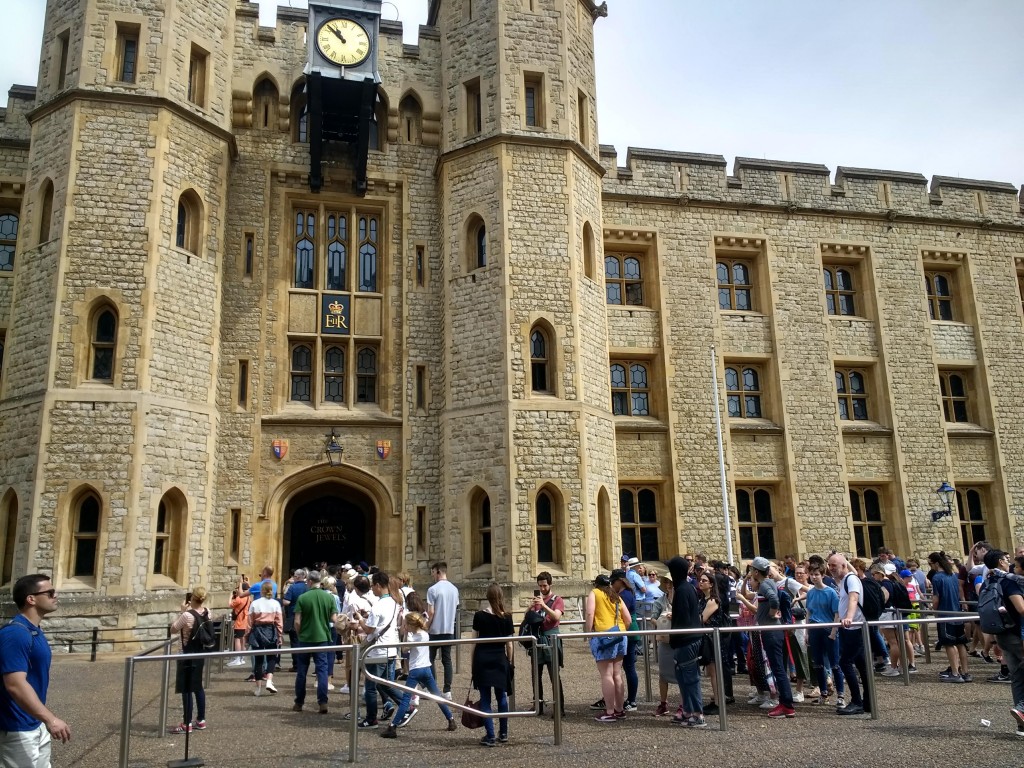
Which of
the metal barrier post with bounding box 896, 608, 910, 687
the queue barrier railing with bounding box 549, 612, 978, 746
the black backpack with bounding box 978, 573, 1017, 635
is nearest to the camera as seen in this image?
the black backpack with bounding box 978, 573, 1017, 635

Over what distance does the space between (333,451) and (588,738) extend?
9878mm

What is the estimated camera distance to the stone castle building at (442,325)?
46.5 feet

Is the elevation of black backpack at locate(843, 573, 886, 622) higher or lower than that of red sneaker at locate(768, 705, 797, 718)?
higher

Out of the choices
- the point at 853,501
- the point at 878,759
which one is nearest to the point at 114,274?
the point at 878,759

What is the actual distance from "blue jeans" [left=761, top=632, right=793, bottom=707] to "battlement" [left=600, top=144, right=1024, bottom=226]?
1297cm

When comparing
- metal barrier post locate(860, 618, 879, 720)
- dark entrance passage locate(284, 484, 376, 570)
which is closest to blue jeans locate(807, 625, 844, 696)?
metal barrier post locate(860, 618, 879, 720)

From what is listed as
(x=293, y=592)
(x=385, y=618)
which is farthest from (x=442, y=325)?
(x=385, y=618)

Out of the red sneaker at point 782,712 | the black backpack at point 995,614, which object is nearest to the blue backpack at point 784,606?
the red sneaker at point 782,712

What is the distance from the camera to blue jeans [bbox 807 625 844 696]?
816 centimetres

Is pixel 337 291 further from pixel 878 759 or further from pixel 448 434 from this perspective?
pixel 878 759

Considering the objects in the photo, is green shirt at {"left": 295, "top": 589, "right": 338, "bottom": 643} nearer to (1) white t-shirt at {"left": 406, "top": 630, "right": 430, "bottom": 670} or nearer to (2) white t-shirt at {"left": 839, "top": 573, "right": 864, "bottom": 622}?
(1) white t-shirt at {"left": 406, "top": 630, "right": 430, "bottom": 670}

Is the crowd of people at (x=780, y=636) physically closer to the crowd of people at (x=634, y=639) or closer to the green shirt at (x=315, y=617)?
the crowd of people at (x=634, y=639)

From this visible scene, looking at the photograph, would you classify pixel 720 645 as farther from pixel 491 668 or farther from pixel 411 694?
pixel 411 694

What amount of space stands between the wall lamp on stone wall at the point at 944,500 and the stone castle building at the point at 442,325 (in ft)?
1.21
